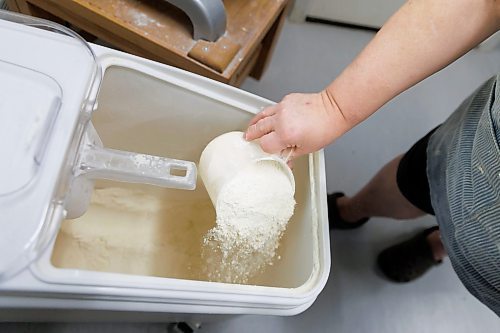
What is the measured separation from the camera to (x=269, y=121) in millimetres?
606

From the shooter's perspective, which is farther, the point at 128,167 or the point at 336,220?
the point at 336,220

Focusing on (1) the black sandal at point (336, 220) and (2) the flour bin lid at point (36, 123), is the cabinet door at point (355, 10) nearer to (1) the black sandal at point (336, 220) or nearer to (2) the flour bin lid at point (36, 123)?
(1) the black sandal at point (336, 220)

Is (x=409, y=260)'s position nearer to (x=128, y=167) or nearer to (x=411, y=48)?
(x=411, y=48)

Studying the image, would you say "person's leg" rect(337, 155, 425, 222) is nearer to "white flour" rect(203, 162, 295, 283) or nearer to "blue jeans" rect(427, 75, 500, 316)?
"blue jeans" rect(427, 75, 500, 316)

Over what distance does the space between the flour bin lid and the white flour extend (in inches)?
8.6

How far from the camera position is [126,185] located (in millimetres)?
786

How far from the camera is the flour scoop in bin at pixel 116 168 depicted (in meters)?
0.52

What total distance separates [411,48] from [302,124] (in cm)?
16

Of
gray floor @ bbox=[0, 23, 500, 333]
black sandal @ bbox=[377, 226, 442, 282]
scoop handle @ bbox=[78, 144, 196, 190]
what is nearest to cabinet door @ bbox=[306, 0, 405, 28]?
gray floor @ bbox=[0, 23, 500, 333]

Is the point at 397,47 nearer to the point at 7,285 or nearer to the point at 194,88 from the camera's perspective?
the point at 194,88

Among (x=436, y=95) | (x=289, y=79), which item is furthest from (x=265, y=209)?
(x=436, y=95)

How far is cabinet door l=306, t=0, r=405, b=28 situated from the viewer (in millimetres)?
1418

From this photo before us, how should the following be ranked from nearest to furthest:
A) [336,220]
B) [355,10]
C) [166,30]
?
1. [166,30]
2. [336,220]
3. [355,10]

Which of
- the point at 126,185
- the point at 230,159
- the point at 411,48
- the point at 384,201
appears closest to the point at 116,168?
the point at 230,159
